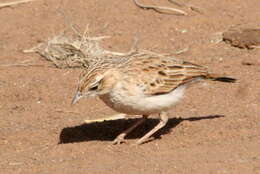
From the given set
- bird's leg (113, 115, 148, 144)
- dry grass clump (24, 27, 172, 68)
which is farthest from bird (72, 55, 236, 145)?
dry grass clump (24, 27, 172, 68)

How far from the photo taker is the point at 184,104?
9.85 m

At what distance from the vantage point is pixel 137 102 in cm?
812

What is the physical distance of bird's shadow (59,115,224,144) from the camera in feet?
29.3

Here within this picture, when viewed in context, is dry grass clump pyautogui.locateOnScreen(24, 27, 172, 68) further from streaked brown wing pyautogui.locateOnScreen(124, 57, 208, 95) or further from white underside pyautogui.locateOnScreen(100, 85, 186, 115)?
white underside pyautogui.locateOnScreen(100, 85, 186, 115)

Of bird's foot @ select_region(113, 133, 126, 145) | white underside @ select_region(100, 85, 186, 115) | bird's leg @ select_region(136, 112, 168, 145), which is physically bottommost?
bird's foot @ select_region(113, 133, 126, 145)

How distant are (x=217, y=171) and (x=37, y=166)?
73.2 inches

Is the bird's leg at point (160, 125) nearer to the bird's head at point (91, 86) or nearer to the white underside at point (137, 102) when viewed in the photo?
the white underside at point (137, 102)

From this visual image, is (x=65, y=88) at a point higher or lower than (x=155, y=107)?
lower

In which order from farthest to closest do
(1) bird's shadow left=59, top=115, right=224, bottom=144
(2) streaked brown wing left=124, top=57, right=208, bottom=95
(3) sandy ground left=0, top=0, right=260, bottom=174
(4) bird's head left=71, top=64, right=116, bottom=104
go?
1. (1) bird's shadow left=59, top=115, right=224, bottom=144
2. (2) streaked brown wing left=124, top=57, right=208, bottom=95
3. (4) bird's head left=71, top=64, right=116, bottom=104
4. (3) sandy ground left=0, top=0, right=260, bottom=174

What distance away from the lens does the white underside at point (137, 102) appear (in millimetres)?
8062

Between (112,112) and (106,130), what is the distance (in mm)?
578

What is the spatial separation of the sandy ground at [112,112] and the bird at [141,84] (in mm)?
436

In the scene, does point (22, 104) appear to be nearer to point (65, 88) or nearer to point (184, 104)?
point (65, 88)

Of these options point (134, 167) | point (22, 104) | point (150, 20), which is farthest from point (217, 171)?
point (150, 20)
